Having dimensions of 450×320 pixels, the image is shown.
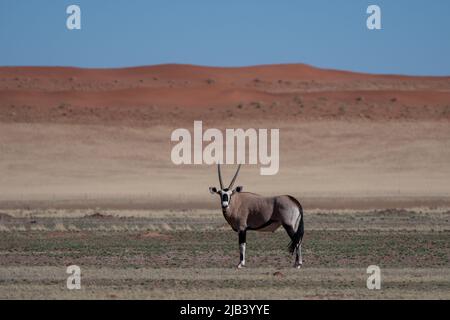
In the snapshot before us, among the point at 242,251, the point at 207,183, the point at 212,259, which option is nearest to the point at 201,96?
the point at 207,183

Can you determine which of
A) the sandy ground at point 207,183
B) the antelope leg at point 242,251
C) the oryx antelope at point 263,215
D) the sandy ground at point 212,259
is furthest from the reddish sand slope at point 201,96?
the antelope leg at point 242,251

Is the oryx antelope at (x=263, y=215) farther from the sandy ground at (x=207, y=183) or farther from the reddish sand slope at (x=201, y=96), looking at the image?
the reddish sand slope at (x=201, y=96)

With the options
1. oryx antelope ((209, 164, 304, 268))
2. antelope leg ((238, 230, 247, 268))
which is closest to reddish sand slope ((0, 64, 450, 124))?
oryx antelope ((209, 164, 304, 268))

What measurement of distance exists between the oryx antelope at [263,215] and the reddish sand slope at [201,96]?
49.5 meters

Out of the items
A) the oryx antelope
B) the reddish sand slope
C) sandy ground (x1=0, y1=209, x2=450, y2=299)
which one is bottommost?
sandy ground (x1=0, y1=209, x2=450, y2=299)

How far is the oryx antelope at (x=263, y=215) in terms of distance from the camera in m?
20.1

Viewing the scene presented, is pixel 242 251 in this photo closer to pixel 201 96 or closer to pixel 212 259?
pixel 212 259

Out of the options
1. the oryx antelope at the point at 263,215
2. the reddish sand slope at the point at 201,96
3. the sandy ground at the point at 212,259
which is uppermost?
the reddish sand slope at the point at 201,96

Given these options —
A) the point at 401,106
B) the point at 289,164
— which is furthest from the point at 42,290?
the point at 401,106

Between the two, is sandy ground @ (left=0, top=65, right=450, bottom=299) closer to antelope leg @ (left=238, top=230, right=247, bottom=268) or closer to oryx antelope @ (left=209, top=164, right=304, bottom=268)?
antelope leg @ (left=238, top=230, right=247, bottom=268)

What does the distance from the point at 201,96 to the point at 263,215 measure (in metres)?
65.1

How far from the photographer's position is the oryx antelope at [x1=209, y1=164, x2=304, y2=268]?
20141 mm

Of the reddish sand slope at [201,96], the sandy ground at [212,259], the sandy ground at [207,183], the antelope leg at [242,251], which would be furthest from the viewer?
the reddish sand slope at [201,96]

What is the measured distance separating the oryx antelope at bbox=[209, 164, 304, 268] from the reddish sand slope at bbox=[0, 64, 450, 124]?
4947 cm
